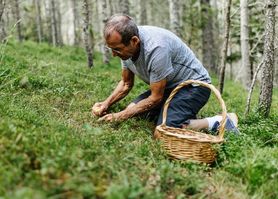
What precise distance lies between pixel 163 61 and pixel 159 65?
2.8 inches

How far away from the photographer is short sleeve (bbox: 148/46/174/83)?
552cm

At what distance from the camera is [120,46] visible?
5.32 meters

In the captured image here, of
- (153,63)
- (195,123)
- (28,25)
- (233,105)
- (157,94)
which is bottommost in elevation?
(28,25)

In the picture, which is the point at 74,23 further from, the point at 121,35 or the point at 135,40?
the point at 121,35

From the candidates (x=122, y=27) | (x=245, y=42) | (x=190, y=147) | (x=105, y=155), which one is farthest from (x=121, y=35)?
(x=245, y=42)

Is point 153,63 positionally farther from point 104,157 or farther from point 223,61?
point 223,61

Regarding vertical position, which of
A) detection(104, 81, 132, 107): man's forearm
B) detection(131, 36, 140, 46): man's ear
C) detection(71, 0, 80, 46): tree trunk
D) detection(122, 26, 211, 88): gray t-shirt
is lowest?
detection(71, 0, 80, 46): tree trunk

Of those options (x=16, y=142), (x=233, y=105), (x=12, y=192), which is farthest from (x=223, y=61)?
(x=12, y=192)

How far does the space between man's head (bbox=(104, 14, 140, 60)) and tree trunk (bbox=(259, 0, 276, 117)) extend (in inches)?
86.6

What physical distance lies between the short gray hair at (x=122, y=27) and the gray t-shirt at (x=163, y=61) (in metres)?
0.34

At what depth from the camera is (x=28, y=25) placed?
3422 cm

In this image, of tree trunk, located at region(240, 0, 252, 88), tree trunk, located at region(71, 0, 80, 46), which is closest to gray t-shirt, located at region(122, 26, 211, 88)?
tree trunk, located at region(240, 0, 252, 88)

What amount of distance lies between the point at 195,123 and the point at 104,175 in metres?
2.51

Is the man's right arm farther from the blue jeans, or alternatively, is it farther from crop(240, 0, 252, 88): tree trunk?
crop(240, 0, 252, 88): tree trunk
